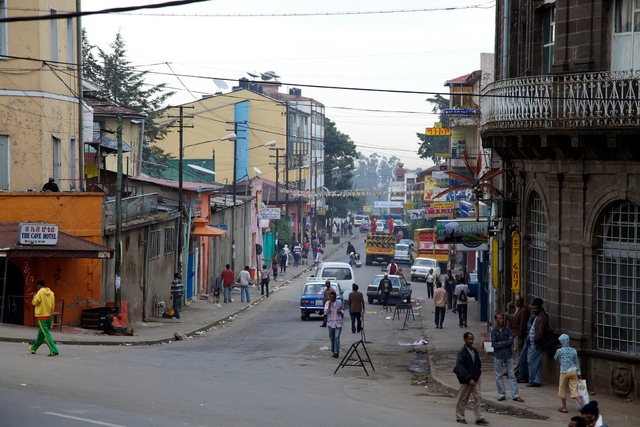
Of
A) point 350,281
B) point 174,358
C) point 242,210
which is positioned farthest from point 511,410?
point 242,210

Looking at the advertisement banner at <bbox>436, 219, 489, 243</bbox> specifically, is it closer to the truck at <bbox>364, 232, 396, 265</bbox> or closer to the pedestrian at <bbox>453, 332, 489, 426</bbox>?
the pedestrian at <bbox>453, 332, 489, 426</bbox>

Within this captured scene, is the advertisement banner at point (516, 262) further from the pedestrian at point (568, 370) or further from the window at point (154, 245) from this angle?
the window at point (154, 245)

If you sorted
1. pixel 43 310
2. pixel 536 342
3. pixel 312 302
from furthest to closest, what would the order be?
pixel 312 302 → pixel 43 310 → pixel 536 342

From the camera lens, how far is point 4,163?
1150 inches

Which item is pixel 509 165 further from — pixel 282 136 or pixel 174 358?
pixel 282 136

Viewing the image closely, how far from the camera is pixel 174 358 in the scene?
22016 millimetres

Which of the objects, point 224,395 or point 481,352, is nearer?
point 224,395

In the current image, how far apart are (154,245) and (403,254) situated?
133 feet

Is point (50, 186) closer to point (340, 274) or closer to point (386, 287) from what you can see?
point (340, 274)

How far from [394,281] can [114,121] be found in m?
17.1

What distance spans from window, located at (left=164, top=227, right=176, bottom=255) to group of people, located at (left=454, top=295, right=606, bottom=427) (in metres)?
19.1

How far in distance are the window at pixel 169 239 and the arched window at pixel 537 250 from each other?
19.5 m

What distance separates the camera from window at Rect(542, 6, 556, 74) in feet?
67.5

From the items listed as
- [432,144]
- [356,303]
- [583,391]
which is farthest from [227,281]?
[432,144]
